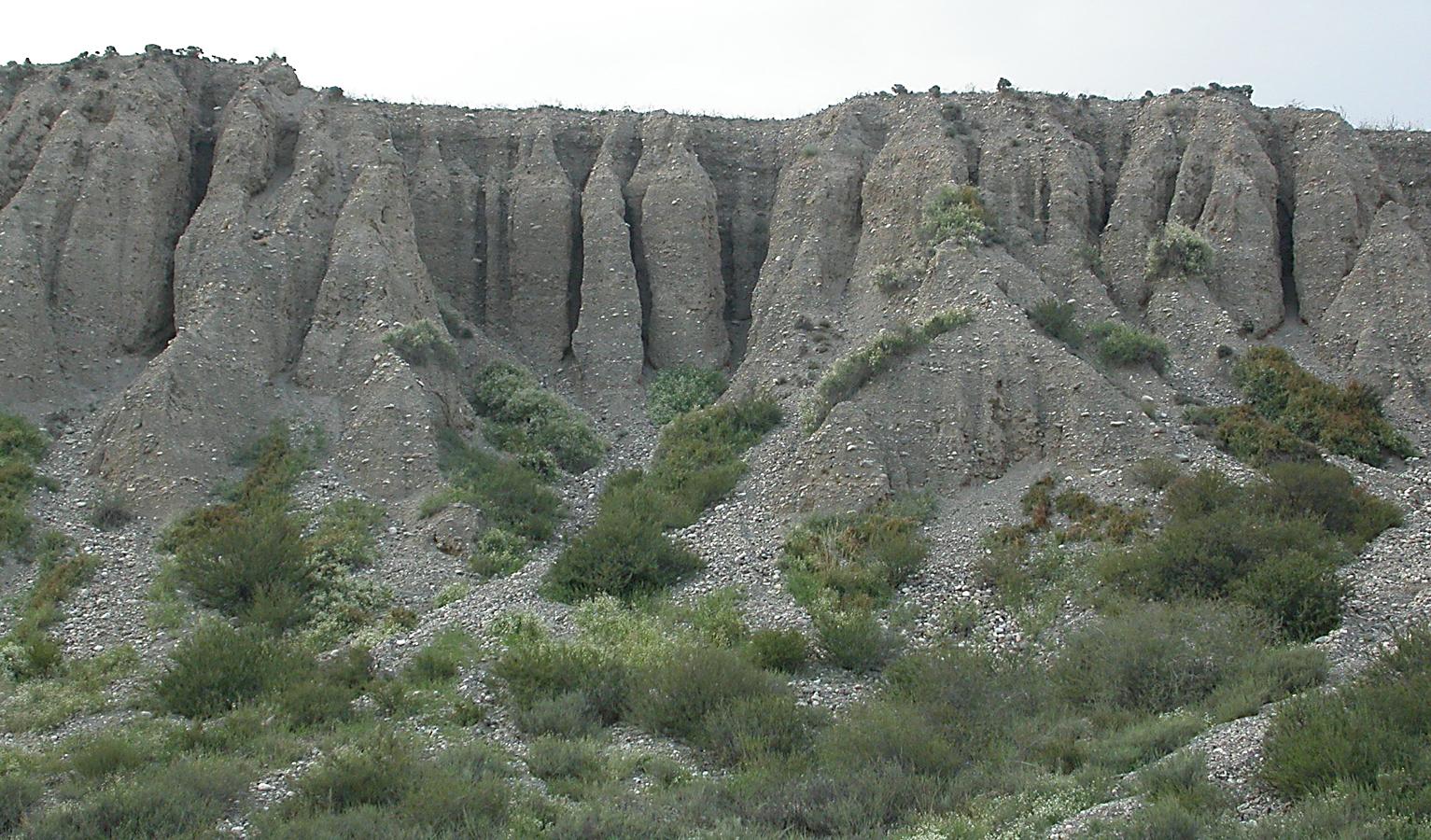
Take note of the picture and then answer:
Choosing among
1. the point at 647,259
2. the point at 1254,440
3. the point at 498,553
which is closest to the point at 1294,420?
the point at 1254,440

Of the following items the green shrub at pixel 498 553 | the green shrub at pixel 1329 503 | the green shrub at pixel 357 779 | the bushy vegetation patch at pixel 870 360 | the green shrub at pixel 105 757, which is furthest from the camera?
the bushy vegetation patch at pixel 870 360

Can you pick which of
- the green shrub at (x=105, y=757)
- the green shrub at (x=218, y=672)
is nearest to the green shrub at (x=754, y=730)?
the green shrub at (x=218, y=672)

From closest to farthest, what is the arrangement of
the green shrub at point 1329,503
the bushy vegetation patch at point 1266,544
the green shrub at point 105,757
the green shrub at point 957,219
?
the green shrub at point 105,757, the bushy vegetation patch at point 1266,544, the green shrub at point 1329,503, the green shrub at point 957,219

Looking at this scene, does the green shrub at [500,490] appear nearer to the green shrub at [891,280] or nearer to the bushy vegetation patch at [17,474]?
the bushy vegetation patch at [17,474]

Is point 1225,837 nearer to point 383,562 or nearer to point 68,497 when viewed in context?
point 383,562

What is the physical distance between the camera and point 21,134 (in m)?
34.8

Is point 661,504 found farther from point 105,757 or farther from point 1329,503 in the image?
point 105,757

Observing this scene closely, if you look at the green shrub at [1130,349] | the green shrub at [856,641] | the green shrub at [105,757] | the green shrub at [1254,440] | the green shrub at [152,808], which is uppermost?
the green shrub at [1130,349]

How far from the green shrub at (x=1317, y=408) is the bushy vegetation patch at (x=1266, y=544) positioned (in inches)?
110

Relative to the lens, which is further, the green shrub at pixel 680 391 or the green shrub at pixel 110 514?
the green shrub at pixel 680 391

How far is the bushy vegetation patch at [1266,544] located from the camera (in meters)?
21.2

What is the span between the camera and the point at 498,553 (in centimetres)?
2644

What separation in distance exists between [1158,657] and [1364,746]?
200 inches

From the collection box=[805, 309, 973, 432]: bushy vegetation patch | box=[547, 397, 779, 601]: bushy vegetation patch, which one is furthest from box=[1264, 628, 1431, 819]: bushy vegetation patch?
box=[805, 309, 973, 432]: bushy vegetation patch
